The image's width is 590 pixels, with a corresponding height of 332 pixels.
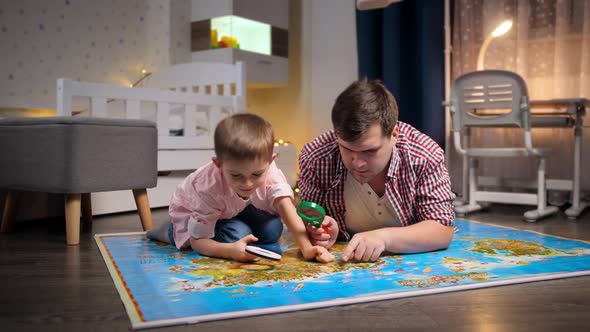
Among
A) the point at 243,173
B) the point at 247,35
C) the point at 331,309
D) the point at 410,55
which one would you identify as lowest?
the point at 331,309

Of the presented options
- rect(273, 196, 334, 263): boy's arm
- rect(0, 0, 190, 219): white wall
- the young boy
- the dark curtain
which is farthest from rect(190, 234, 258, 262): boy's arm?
the dark curtain

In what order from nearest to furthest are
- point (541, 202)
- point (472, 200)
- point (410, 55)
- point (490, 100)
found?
point (541, 202) < point (490, 100) < point (472, 200) < point (410, 55)

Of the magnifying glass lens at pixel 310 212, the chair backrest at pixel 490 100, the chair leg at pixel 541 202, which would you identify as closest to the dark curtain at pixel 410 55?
the chair backrest at pixel 490 100

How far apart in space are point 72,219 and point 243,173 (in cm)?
77

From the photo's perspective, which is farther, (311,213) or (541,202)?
(541,202)

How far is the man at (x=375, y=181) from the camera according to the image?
132 cm

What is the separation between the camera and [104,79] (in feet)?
11.5

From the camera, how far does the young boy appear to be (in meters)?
1.34

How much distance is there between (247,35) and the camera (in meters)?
3.96

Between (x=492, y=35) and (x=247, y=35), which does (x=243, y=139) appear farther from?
(x=247, y=35)

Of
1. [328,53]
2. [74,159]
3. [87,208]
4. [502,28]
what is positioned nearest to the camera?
[74,159]

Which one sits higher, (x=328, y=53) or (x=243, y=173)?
(x=328, y=53)

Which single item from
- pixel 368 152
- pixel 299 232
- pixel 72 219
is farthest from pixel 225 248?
pixel 72 219

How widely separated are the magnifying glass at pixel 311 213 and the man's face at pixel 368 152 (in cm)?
14
